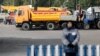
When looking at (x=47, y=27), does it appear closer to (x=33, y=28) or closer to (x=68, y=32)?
(x=33, y=28)

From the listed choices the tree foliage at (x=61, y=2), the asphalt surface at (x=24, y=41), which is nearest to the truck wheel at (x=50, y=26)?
the asphalt surface at (x=24, y=41)

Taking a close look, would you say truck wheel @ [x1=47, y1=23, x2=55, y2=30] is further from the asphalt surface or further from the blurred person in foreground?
the blurred person in foreground

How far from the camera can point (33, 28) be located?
42.7 m

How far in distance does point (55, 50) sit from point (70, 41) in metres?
1.10

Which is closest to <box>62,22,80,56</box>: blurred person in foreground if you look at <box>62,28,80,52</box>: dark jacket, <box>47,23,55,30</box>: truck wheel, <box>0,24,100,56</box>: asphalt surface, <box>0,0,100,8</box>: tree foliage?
<box>62,28,80,52</box>: dark jacket

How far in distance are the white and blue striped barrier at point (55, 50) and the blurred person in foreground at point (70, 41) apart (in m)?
0.80

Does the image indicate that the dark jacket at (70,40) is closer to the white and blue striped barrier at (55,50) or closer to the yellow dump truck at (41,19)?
the white and blue striped barrier at (55,50)

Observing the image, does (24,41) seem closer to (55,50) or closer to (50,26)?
(55,50)

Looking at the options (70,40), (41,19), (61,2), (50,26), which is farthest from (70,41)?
(61,2)

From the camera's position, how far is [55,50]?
45.8ft

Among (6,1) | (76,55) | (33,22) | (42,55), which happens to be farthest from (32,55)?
(6,1)

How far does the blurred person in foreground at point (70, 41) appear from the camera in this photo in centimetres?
1298

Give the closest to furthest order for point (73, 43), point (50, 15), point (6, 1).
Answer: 1. point (73, 43)
2. point (50, 15)
3. point (6, 1)

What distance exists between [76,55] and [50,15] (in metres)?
27.3
